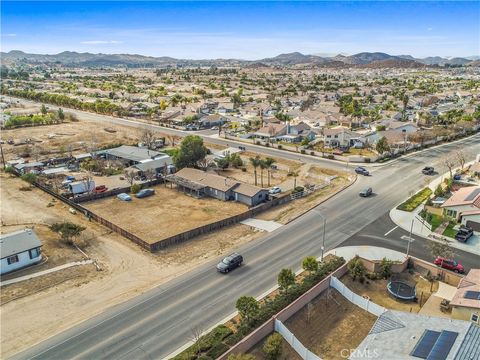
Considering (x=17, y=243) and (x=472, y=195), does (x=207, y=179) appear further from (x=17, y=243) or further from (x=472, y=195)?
(x=472, y=195)

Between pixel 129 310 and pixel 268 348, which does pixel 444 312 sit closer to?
pixel 268 348

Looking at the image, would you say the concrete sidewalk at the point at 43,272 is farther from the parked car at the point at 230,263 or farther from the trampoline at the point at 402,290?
the trampoline at the point at 402,290

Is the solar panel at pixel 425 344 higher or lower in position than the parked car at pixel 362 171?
higher

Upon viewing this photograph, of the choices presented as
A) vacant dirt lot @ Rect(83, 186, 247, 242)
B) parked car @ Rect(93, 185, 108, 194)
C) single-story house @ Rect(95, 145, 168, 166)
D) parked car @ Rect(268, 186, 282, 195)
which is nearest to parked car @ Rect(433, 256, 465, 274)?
vacant dirt lot @ Rect(83, 186, 247, 242)

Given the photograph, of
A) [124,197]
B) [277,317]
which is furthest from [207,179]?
[277,317]

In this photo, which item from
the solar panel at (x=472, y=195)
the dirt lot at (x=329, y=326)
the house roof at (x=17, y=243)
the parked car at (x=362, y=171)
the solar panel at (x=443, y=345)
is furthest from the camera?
the parked car at (x=362, y=171)

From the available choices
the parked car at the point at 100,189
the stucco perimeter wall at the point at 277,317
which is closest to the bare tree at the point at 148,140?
the parked car at the point at 100,189

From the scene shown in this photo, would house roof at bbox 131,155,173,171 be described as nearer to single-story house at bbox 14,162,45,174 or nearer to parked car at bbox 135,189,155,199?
parked car at bbox 135,189,155,199
